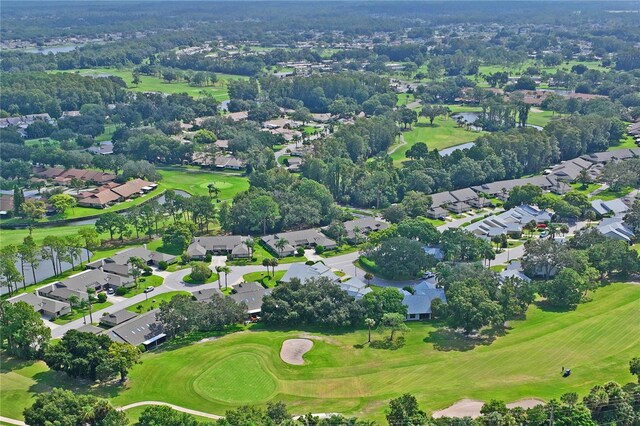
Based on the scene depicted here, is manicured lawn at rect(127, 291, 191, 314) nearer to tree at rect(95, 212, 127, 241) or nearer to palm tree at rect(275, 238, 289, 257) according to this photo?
palm tree at rect(275, 238, 289, 257)

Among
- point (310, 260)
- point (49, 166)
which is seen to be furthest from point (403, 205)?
point (49, 166)

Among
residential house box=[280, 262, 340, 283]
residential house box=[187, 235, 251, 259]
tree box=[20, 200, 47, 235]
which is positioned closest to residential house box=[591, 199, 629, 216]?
residential house box=[280, 262, 340, 283]

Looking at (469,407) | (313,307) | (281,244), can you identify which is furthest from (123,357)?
(281,244)

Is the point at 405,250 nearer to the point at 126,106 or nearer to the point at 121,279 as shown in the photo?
the point at 121,279

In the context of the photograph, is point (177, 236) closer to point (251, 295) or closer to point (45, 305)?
point (251, 295)

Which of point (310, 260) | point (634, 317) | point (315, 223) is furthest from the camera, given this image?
point (315, 223)

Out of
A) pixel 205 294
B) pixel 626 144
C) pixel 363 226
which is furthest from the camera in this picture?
pixel 626 144
